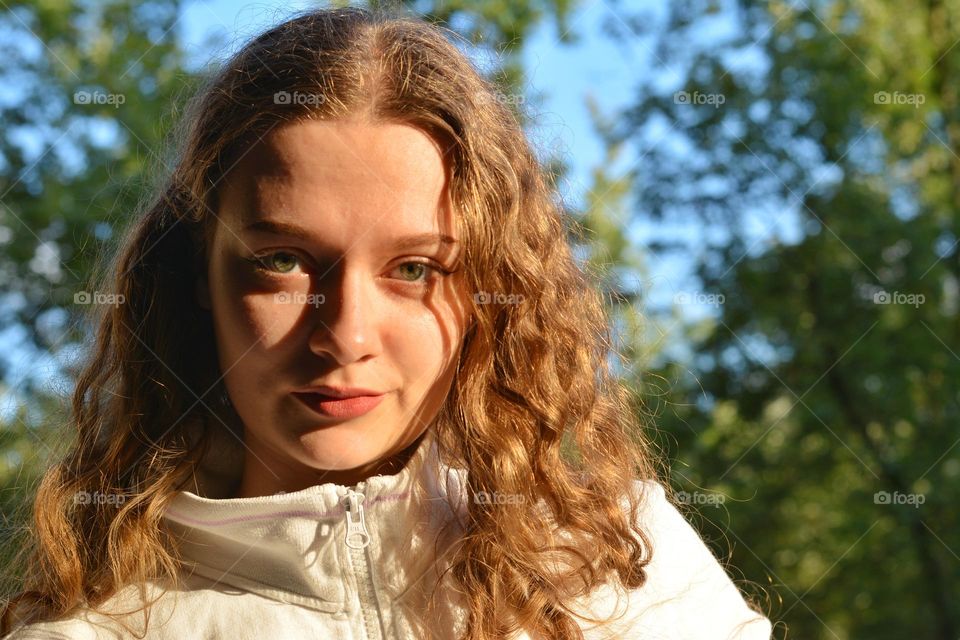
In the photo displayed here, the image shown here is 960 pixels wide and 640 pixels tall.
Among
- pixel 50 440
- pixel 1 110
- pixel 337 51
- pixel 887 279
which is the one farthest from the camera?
pixel 1 110

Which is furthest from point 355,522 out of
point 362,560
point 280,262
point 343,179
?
point 343,179

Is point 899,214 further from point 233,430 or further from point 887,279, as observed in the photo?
point 233,430

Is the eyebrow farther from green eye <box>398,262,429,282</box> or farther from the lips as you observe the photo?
the lips

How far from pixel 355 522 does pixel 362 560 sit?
0.07 meters

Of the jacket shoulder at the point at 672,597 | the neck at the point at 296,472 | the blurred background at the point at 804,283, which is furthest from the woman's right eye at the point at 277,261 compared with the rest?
the blurred background at the point at 804,283

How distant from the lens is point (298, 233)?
5.49 feet

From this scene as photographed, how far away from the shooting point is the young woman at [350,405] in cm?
169

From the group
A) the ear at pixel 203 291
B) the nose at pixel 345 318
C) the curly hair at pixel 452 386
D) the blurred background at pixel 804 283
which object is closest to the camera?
the nose at pixel 345 318

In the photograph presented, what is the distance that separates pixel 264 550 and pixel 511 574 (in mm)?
410

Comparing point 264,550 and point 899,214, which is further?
point 899,214

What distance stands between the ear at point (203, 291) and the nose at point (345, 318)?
1.07ft

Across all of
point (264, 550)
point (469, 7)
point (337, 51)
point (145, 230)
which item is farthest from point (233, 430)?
point (469, 7)

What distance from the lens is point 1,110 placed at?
8656 millimetres

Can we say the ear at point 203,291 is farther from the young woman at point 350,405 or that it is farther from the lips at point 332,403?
the lips at point 332,403
